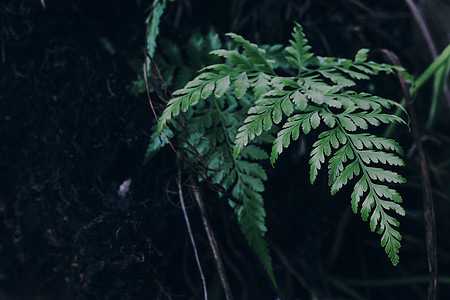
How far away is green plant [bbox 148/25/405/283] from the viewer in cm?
83

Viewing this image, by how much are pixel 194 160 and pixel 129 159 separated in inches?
11.3

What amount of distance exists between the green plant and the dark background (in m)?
0.21

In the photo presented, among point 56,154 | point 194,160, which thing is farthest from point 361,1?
point 56,154

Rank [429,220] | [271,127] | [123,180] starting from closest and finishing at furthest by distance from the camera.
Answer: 1. [271,127]
2. [429,220]
3. [123,180]

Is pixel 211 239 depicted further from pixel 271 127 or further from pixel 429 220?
pixel 429 220

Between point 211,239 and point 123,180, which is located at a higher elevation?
point 123,180

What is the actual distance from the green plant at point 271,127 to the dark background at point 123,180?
0.21 metres

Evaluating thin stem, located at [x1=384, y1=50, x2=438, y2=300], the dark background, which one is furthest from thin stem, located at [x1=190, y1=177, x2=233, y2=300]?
thin stem, located at [x1=384, y1=50, x2=438, y2=300]

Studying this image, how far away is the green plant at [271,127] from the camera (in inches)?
32.7

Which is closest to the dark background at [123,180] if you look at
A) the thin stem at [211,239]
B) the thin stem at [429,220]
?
the thin stem at [211,239]

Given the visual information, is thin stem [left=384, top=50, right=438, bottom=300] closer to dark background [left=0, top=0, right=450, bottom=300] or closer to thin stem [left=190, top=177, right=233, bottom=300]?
dark background [left=0, top=0, right=450, bottom=300]

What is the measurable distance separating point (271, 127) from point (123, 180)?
53 centimetres

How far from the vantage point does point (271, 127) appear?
0.94m

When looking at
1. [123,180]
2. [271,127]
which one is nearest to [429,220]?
[271,127]
